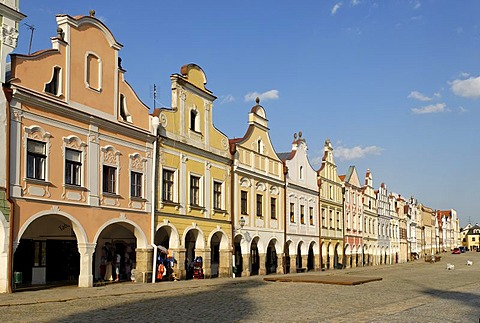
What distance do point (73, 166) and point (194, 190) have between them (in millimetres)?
8853

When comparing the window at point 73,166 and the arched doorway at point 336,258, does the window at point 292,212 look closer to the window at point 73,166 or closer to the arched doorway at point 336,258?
the arched doorway at point 336,258

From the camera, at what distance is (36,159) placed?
20938mm

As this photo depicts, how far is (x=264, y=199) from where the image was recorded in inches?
1494

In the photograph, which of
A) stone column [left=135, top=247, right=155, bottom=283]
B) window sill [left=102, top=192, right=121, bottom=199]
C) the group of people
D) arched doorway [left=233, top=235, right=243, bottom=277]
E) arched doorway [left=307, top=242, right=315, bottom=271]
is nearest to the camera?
window sill [left=102, top=192, right=121, bottom=199]

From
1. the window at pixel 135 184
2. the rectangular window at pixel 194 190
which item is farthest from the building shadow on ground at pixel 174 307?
the rectangular window at pixel 194 190

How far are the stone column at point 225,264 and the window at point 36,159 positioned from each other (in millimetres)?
13891

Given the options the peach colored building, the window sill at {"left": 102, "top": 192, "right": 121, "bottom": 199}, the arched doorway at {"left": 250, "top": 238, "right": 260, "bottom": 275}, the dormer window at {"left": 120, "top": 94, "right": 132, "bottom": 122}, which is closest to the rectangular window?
the peach colored building

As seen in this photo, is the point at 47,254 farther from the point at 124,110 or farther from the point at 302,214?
the point at 302,214

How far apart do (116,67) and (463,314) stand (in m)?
16.3

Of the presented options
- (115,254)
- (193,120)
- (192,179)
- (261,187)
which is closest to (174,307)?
(115,254)

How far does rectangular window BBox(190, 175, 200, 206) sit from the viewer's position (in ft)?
98.9

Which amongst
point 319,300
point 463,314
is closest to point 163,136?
point 319,300

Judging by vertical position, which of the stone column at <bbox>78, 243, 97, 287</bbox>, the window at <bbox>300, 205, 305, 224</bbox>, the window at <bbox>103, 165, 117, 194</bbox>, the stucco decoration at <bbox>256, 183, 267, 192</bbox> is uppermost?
the stucco decoration at <bbox>256, 183, 267, 192</bbox>

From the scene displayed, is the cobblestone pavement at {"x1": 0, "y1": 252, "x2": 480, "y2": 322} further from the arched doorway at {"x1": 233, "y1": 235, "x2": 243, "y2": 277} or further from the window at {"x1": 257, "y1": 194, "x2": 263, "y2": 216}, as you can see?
the window at {"x1": 257, "y1": 194, "x2": 263, "y2": 216}
